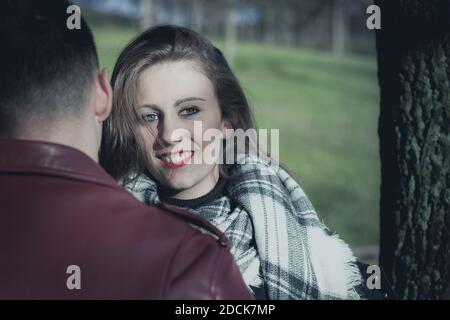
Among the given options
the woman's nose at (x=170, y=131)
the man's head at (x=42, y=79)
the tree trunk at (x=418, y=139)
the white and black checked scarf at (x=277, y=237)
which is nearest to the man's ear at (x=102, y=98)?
the man's head at (x=42, y=79)

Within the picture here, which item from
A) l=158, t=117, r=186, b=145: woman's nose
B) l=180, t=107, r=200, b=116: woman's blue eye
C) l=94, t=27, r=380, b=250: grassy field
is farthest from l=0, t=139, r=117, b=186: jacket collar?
l=94, t=27, r=380, b=250: grassy field

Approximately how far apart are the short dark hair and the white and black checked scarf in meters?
1.12

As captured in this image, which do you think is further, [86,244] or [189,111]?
[189,111]

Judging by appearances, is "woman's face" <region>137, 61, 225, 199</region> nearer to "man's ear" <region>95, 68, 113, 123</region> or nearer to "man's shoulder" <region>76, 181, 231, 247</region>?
"man's ear" <region>95, 68, 113, 123</region>

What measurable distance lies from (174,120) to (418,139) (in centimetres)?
108

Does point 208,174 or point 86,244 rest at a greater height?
point 208,174

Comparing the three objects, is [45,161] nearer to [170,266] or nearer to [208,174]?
[170,266]

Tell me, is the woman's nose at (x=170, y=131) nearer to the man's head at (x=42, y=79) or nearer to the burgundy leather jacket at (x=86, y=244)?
the man's head at (x=42, y=79)

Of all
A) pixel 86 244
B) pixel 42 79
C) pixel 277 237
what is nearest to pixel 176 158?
pixel 277 237

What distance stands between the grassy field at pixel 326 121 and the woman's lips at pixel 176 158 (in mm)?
926

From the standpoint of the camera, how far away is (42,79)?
1538 millimetres
